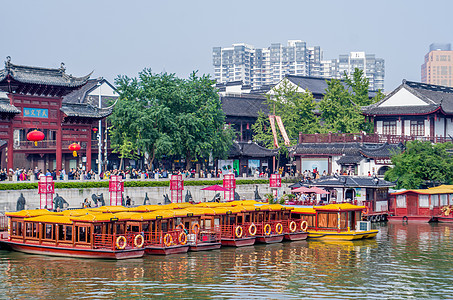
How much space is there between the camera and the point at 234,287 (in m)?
27.1

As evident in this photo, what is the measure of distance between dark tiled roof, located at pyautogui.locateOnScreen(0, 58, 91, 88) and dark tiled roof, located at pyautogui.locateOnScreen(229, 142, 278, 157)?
20926 millimetres

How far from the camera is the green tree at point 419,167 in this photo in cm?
5628

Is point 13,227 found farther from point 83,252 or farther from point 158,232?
point 158,232

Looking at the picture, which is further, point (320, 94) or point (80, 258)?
point (320, 94)

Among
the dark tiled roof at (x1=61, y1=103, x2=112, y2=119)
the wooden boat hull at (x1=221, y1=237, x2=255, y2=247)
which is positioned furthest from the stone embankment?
the wooden boat hull at (x1=221, y1=237, x2=255, y2=247)

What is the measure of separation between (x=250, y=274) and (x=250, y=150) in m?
41.0

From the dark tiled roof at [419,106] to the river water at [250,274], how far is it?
3377 centimetres

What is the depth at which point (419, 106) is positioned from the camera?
70.9 m

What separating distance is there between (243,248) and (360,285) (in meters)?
10.1

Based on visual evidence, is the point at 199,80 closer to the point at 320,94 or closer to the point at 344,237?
the point at 344,237

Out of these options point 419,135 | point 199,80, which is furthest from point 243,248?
point 419,135

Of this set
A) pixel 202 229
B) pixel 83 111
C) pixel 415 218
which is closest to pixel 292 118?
pixel 415 218

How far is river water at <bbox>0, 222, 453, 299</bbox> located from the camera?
26.2 m

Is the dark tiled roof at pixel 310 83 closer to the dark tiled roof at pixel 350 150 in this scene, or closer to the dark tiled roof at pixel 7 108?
the dark tiled roof at pixel 350 150
